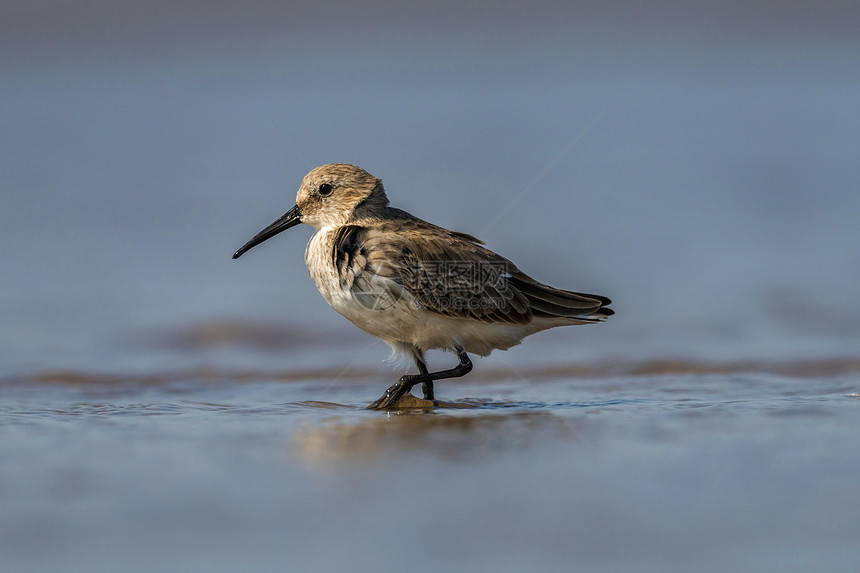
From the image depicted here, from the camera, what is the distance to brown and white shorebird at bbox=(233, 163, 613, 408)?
648 centimetres

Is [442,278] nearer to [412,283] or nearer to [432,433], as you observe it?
[412,283]

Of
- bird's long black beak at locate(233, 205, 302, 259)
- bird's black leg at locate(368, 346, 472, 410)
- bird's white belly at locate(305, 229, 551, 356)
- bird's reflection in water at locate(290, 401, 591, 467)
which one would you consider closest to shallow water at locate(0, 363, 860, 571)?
bird's reflection in water at locate(290, 401, 591, 467)

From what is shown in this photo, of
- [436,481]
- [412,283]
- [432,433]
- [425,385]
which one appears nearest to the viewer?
[436,481]

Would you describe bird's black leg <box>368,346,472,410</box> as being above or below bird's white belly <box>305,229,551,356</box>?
below

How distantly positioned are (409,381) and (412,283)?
652mm

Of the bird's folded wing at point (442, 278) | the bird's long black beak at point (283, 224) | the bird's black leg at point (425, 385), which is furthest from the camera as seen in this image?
the bird's long black beak at point (283, 224)

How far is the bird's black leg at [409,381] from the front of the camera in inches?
262

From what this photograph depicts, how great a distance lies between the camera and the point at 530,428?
19.0ft

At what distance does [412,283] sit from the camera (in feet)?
21.3

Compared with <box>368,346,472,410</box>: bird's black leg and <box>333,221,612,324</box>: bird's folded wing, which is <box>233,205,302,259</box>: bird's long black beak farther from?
<box>368,346,472,410</box>: bird's black leg

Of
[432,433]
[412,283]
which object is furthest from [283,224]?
[432,433]

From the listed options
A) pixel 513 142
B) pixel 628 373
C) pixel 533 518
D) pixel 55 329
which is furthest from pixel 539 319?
pixel 513 142

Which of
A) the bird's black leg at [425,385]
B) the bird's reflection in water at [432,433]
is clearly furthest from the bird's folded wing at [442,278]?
the bird's reflection in water at [432,433]

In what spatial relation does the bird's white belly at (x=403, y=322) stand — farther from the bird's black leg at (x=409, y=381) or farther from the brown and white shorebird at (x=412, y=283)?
the bird's black leg at (x=409, y=381)
